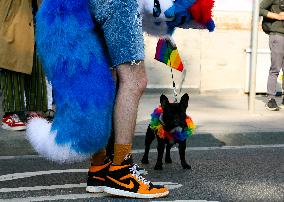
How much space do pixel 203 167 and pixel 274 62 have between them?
3.64 meters

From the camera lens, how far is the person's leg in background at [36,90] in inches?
239

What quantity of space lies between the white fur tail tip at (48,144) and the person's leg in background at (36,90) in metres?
2.12

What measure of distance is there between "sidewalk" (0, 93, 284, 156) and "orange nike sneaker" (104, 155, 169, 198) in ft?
6.18

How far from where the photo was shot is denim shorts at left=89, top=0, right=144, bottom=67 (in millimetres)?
3619

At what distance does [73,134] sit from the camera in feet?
12.1

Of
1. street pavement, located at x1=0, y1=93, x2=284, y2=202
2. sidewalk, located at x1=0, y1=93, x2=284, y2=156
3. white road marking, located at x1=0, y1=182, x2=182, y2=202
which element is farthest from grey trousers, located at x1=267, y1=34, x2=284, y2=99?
white road marking, located at x1=0, y1=182, x2=182, y2=202

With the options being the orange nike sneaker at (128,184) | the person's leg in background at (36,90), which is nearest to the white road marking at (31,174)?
the orange nike sneaker at (128,184)

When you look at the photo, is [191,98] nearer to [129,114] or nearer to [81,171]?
[81,171]

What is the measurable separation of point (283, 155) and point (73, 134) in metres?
2.42

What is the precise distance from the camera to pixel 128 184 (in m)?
3.76

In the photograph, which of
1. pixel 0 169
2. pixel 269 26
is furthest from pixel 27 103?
pixel 269 26

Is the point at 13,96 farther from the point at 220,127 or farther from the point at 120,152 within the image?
the point at 120,152

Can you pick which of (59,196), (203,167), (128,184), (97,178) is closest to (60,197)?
(59,196)

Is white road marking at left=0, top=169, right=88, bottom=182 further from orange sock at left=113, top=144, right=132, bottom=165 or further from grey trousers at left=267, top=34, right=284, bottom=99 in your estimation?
grey trousers at left=267, top=34, right=284, bottom=99
